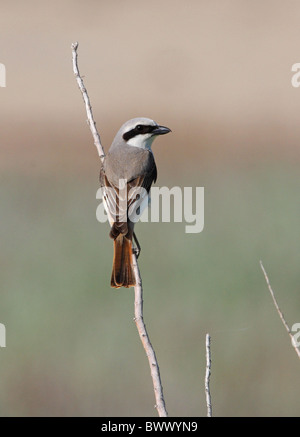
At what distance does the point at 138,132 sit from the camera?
4.52 m

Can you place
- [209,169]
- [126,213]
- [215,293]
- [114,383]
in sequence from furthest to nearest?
[209,169] < [215,293] < [114,383] < [126,213]

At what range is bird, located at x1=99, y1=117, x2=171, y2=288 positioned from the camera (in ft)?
13.2

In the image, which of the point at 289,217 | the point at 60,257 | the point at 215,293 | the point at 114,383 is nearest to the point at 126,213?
the point at 114,383

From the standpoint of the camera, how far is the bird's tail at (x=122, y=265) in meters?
3.84

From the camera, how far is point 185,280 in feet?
20.9

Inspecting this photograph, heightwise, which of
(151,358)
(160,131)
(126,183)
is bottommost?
(151,358)

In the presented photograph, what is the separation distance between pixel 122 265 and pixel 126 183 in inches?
22.1

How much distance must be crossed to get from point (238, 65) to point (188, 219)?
486 inches

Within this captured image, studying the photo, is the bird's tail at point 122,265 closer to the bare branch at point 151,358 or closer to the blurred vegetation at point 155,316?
the bare branch at point 151,358

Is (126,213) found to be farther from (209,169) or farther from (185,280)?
(209,169)

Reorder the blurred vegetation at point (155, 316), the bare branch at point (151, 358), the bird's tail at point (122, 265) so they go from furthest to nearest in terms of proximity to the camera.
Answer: the blurred vegetation at point (155, 316) → the bird's tail at point (122, 265) → the bare branch at point (151, 358)

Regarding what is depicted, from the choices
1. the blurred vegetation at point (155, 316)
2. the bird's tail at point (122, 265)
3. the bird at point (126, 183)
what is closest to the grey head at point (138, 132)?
the bird at point (126, 183)

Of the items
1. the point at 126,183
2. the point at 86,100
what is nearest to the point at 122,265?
the point at 126,183

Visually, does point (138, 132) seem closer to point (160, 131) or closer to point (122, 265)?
point (160, 131)
